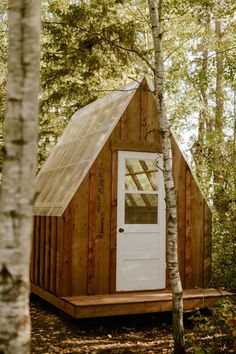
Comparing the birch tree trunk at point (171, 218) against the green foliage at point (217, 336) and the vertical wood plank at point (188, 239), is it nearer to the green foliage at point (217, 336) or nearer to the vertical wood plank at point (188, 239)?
the green foliage at point (217, 336)

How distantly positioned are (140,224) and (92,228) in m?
0.88

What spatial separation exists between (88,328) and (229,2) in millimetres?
6508

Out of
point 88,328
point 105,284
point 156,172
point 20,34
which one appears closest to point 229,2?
point 156,172

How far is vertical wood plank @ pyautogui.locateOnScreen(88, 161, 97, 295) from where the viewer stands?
752cm

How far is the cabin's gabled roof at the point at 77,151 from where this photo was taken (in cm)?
775

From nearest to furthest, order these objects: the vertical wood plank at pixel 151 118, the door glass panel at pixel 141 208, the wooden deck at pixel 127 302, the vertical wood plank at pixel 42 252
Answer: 1. the wooden deck at pixel 127 302
2. the door glass panel at pixel 141 208
3. the vertical wood plank at pixel 151 118
4. the vertical wood plank at pixel 42 252

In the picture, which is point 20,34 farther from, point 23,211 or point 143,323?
point 143,323

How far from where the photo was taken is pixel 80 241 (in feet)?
24.6

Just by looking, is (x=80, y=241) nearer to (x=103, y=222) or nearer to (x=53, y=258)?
(x=103, y=222)

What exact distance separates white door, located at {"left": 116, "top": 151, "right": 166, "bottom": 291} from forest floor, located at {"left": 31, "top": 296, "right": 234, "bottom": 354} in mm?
613

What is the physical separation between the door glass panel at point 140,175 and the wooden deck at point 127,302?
5.95ft

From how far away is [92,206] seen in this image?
765 centimetres

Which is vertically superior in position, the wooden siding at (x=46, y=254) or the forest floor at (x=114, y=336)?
the wooden siding at (x=46, y=254)

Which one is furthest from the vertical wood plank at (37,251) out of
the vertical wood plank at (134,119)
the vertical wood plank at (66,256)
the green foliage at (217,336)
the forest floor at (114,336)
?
the green foliage at (217,336)
